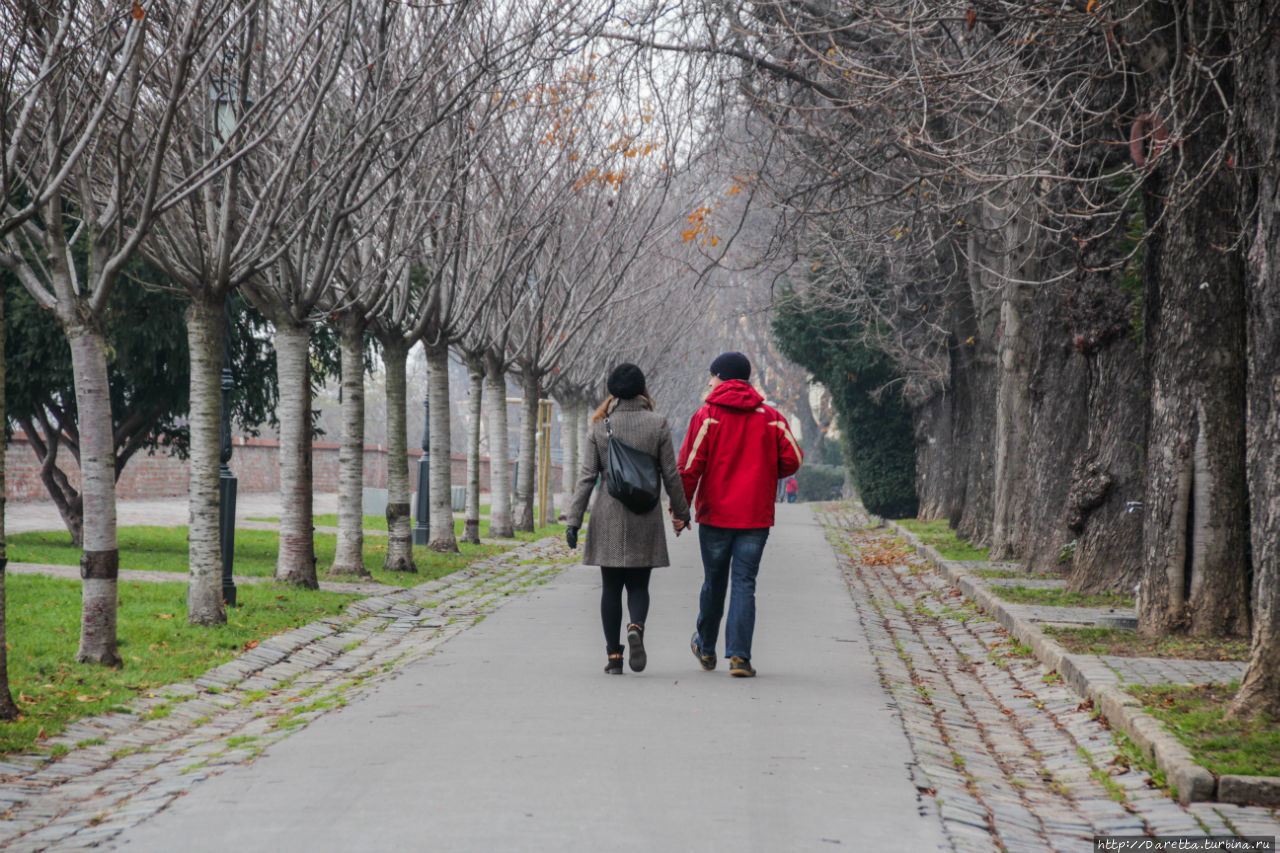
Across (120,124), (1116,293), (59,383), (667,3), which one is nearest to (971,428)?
(1116,293)

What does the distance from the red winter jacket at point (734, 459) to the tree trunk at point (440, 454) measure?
10.4 meters

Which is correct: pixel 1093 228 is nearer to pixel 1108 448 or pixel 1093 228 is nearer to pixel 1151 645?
pixel 1108 448

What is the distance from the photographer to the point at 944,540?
2202 centimetres

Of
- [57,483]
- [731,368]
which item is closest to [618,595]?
[731,368]

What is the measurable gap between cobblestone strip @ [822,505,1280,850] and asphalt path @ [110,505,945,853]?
209mm

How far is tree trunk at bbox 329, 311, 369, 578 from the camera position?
14609 millimetres

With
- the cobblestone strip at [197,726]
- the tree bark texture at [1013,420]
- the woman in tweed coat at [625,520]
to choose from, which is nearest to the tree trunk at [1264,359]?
the woman in tweed coat at [625,520]

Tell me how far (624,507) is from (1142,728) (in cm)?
338

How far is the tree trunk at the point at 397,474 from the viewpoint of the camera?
16031 mm

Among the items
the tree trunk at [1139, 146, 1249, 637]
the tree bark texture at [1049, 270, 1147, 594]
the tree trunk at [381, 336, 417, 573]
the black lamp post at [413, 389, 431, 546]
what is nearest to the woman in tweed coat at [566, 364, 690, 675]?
the tree trunk at [1139, 146, 1249, 637]

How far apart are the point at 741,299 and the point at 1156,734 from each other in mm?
55535

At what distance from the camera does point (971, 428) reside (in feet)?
77.4

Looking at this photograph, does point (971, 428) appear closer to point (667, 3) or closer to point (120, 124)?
point (667, 3)

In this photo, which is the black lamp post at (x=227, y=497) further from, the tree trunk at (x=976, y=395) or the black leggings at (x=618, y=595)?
the tree trunk at (x=976, y=395)
